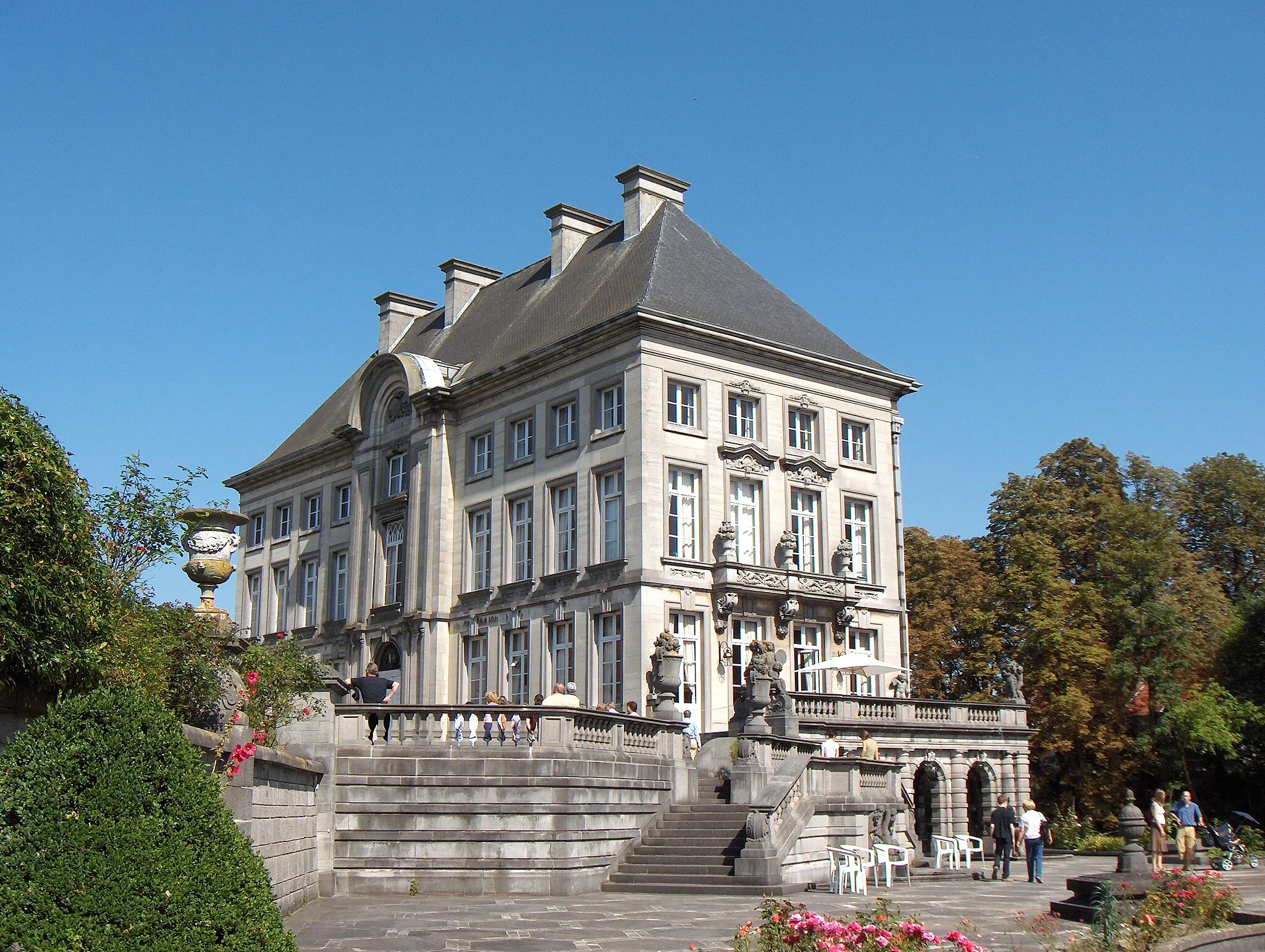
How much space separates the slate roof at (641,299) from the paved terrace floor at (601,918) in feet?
63.1

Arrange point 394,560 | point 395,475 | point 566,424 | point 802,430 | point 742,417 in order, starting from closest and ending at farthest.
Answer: point 742,417, point 566,424, point 802,430, point 394,560, point 395,475

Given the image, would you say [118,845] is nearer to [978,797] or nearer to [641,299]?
[641,299]

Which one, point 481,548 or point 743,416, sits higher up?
point 743,416

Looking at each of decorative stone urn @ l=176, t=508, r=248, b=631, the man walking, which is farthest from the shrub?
the man walking

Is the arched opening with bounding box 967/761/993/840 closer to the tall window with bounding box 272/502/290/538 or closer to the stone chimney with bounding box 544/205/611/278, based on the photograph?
the stone chimney with bounding box 544/205/611/278

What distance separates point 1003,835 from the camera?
88.9ft

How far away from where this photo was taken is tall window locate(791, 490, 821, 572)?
39.8 meters

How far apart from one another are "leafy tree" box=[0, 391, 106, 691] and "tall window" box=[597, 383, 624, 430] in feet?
85.4

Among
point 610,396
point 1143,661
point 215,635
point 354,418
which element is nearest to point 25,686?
point 215,635

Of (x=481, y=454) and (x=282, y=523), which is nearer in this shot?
(x=481, y=454)

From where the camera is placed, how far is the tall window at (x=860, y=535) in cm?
4112

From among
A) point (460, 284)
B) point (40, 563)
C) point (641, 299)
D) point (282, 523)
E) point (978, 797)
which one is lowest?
point (978, 797)

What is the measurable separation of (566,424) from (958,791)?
47.2 ft

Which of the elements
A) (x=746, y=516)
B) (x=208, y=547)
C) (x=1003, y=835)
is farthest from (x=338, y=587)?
(x=208, y=547)
